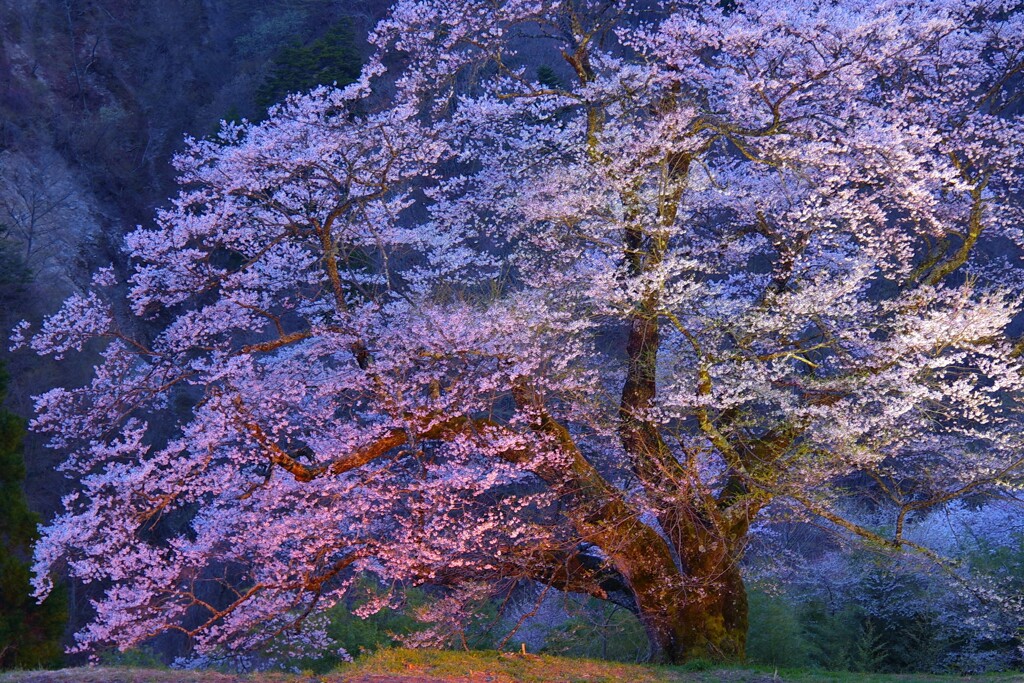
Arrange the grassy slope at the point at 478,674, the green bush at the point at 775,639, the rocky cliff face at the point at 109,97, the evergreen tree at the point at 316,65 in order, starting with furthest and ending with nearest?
the rocky cliff face at the point at 109,97, the evergreen tree at the point at 316,65, the green bush at the point at 775,639, the grassy slope at the point at 478,674

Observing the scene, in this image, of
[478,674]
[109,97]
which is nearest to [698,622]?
[478,674]

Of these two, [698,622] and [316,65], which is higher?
[316,65]

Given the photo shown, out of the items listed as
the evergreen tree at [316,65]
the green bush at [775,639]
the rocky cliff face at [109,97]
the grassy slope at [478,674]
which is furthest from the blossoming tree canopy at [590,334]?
the rocky cliff face at [109,97]

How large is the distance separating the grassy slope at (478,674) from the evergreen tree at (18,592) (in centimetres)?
519

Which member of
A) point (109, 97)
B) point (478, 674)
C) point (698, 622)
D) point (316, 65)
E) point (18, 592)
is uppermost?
point (109, 97)

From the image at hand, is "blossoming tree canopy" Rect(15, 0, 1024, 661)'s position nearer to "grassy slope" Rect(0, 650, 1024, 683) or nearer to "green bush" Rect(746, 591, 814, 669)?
"grassy slope" Rect(0, 650, 1024, 683)

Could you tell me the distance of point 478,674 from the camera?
250 inches

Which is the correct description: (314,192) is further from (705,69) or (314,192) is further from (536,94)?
(705,69)

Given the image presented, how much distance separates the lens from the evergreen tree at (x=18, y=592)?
406 inches

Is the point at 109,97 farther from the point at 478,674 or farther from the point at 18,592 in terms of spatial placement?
the point at 478,674

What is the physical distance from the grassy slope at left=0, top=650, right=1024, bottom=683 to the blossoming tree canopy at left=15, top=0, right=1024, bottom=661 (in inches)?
26.8

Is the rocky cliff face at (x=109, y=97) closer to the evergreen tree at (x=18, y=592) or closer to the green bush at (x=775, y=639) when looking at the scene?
the evergreen tree at (x=18, y=592)

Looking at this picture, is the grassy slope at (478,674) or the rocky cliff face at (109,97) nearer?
the grassy slope at (478,674)

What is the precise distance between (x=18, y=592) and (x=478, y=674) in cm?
706
